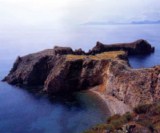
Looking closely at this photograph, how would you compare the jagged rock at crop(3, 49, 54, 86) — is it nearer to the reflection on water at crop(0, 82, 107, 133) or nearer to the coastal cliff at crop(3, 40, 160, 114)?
the coastal cliff at crop(3, 40, 160, 114)

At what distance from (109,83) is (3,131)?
31933 mm

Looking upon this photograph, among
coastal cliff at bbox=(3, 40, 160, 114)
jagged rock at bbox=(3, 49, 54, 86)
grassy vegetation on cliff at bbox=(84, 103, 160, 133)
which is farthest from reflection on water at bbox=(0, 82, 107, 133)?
grassy vegetation on cliff at bbox=(84, 103, 160, 133)

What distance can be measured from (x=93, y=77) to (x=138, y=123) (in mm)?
64810

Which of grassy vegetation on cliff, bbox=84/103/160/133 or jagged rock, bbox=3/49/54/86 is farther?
jagged rock, bbox=3/49/54/86

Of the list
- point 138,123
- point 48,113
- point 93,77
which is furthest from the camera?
point 93,77

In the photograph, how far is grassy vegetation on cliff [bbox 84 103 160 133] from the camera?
119ft

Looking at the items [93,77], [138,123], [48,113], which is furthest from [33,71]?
[138,123]

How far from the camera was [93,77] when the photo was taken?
102688 millimetres

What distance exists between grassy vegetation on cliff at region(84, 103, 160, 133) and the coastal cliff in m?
32.1

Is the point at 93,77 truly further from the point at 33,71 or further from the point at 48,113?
the point at 48,113

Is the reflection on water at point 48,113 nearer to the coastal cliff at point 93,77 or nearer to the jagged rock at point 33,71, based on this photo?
the coastal cliff at point 93,77

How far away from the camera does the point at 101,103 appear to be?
285 feet

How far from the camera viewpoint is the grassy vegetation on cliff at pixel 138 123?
119ft

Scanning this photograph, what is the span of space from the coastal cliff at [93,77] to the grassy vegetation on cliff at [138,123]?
32.1 metres
